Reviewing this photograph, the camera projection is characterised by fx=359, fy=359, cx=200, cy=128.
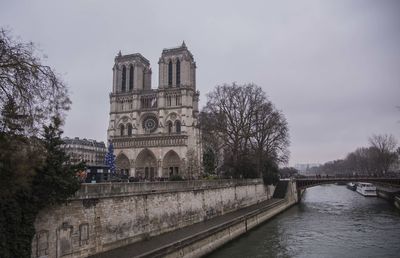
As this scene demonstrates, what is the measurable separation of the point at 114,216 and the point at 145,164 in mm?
46061

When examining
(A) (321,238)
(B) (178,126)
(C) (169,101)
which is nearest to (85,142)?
(C) (169,101)

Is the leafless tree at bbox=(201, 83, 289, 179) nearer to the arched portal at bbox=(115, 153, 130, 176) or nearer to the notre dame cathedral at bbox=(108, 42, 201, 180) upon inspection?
the notre dame cathedral at bbox=(108, 42, 201, 180)

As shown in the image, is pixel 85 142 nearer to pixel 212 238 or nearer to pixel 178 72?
pixel 178 72

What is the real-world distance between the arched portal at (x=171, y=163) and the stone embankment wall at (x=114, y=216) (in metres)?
33.7

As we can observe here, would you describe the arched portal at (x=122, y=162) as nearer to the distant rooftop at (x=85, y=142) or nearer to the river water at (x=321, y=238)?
the distant rooftop at (x=85, y=142)

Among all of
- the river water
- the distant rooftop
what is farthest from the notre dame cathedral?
the distant rooftop

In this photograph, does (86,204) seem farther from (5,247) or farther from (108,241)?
(5,247)

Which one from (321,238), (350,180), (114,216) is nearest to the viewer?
(114,216)

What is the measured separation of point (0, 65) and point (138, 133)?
5407 centimetres

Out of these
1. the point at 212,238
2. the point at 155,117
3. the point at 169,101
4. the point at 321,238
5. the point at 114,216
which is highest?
the point at 169,101

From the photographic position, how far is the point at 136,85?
63.9m

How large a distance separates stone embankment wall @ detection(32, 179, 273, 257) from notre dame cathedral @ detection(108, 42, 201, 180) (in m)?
33.1

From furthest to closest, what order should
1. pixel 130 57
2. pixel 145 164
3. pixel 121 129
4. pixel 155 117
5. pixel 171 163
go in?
pixel 130 57
pixel 121 129
pixel 155 117
pixel 145 164
pixel 171 163

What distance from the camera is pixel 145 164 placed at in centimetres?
6119
